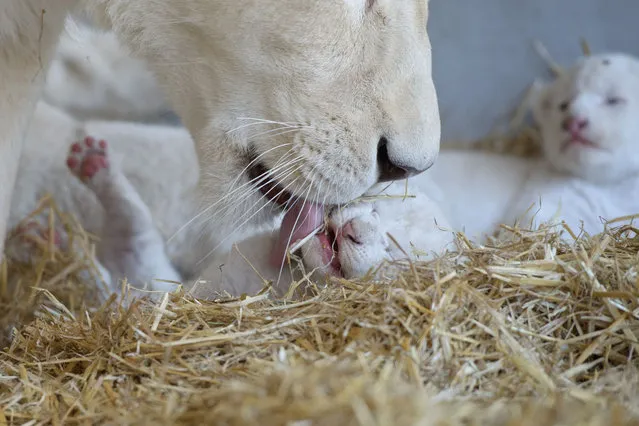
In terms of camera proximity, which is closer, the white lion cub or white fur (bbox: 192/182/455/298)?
white fur (bbox: 192/182/455/298)

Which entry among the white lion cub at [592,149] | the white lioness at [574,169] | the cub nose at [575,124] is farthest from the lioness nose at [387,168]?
the cub nose at [575,124]

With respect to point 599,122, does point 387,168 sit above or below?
above

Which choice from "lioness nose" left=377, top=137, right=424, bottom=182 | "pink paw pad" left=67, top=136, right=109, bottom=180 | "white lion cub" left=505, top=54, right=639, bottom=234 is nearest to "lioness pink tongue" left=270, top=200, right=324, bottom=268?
"lioness nose" left=377, top=137, right=424, bottom=182

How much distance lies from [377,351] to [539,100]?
9.20 ft

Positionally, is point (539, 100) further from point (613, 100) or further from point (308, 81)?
point (308, 81)

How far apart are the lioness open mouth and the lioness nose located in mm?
200

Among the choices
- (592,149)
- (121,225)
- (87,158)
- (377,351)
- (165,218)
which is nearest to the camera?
(377,351)

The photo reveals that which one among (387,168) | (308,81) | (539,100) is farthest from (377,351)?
(539,100)

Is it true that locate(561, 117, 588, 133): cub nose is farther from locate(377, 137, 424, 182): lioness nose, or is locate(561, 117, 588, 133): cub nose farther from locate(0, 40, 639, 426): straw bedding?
locate(377, 137, 424, 182): lioness nose

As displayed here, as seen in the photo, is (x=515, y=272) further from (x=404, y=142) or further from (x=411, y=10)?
(x=411, y=10)

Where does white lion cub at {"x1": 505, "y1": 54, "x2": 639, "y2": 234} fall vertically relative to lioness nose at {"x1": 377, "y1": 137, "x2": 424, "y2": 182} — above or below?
below

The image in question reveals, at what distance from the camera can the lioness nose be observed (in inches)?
77.0

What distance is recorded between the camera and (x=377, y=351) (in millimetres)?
1568

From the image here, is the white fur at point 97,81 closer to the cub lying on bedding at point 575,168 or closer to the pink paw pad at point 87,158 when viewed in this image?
the pink paw pad at point 87,158
